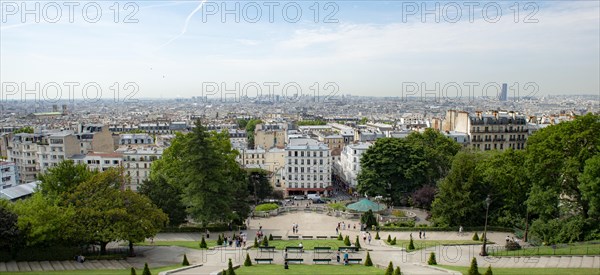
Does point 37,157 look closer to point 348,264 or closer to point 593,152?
point 348,264

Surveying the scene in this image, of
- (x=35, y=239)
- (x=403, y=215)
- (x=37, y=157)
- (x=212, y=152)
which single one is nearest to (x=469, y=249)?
(x=403, y=215)

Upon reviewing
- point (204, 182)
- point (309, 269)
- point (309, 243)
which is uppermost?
point (204, 182)

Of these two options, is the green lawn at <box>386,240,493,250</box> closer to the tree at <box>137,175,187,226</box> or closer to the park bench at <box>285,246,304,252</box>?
the park bench at <box>285,246,304,252</box>

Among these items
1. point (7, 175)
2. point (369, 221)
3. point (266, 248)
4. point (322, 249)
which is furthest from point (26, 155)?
point (322, 249)

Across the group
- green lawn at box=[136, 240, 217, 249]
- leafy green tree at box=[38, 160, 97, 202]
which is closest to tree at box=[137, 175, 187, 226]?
leafy green tree at box=[38, 160, 97, 202]

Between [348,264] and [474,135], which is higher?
[474,135]

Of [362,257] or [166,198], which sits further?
[166,198]

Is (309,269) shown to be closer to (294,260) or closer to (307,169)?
(294,260)
